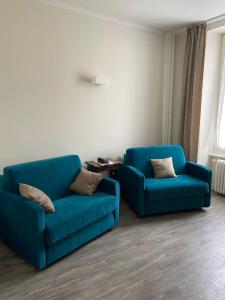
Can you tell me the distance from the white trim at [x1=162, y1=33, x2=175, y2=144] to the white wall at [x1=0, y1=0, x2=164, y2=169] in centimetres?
10

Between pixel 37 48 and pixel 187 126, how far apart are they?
2.64 metres

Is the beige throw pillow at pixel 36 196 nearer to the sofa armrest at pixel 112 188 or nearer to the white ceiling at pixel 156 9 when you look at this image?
the sofa armrest at pixel 112 188

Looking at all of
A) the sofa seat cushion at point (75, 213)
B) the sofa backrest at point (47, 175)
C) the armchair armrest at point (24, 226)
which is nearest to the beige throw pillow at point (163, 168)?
the sofa seat cushion at point (75, 213)

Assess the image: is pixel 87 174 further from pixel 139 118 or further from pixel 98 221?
pixel 139 118

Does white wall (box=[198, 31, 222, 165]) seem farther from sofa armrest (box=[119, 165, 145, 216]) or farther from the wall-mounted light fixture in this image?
the wall-mounted light fixture

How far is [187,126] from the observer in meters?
4.38

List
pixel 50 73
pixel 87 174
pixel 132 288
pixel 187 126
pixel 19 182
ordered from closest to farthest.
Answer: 1. pixel 132 288
2. pixel 19 182
3. pixel 87 174
4. pixel 50 73
5. pixel 187 126

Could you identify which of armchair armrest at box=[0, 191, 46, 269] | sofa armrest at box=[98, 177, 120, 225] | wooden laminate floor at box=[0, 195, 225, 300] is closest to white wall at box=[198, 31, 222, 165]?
wooden laminate floor at box=[0, 195, 225, 300]

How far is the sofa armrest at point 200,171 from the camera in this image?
142 inches

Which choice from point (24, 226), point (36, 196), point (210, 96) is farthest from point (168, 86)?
point (24, 226)

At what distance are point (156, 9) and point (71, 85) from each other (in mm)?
1552

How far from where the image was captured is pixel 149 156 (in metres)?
3.93

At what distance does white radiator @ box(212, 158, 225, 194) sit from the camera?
4.16m

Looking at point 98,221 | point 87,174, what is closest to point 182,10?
point 87,174
